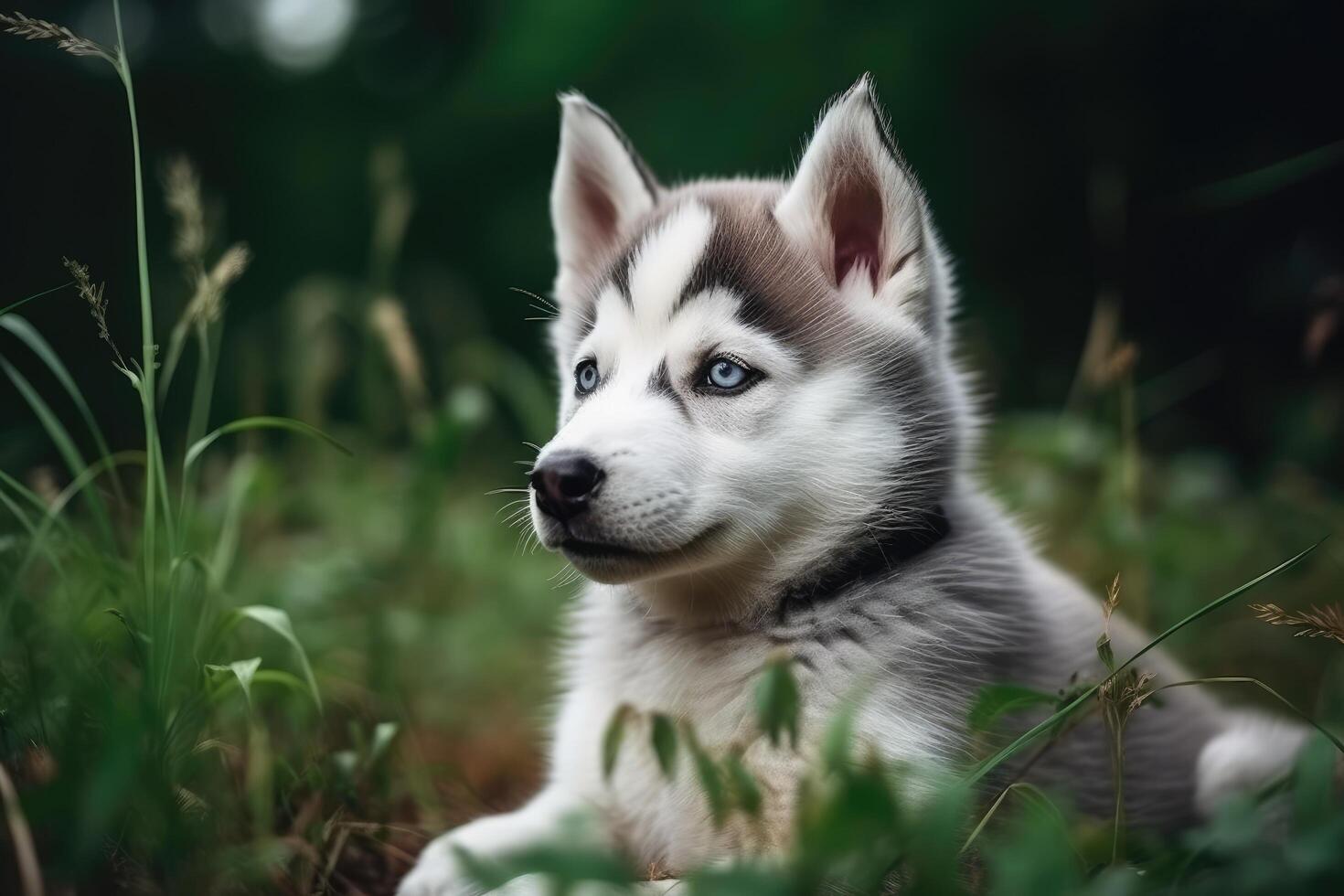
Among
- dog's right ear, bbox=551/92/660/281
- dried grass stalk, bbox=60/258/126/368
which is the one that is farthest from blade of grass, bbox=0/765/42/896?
dog's right ear, bbox=551/92/660/281

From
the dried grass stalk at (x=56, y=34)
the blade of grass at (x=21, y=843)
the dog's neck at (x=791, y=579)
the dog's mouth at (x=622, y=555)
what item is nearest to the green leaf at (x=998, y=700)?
the dog's neck at (x=791, y=579)

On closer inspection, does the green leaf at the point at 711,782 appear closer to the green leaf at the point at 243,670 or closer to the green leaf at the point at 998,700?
the green leaf at the point at 998,700

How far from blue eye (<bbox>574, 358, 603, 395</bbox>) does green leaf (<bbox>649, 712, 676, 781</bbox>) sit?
107 cm

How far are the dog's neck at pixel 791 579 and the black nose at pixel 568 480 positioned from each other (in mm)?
290

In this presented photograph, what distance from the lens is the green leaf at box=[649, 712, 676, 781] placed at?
1.53 m

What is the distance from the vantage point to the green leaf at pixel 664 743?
1.53 meters

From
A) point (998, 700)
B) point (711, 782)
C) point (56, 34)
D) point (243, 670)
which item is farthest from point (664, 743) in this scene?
point (56, 34)

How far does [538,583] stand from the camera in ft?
15.3

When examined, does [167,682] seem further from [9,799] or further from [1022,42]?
[1022,42]

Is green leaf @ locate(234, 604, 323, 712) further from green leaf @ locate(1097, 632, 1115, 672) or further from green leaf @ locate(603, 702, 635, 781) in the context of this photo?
green leaf @ locate(1097, 632, 1115, 672)

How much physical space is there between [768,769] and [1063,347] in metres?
5.21

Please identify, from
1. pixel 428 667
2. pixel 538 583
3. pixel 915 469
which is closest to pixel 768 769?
pixel 915 469

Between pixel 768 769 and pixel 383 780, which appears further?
pixel 383 780

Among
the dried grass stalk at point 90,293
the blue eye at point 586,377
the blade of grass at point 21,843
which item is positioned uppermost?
the dried grass stalk at point 90,293
